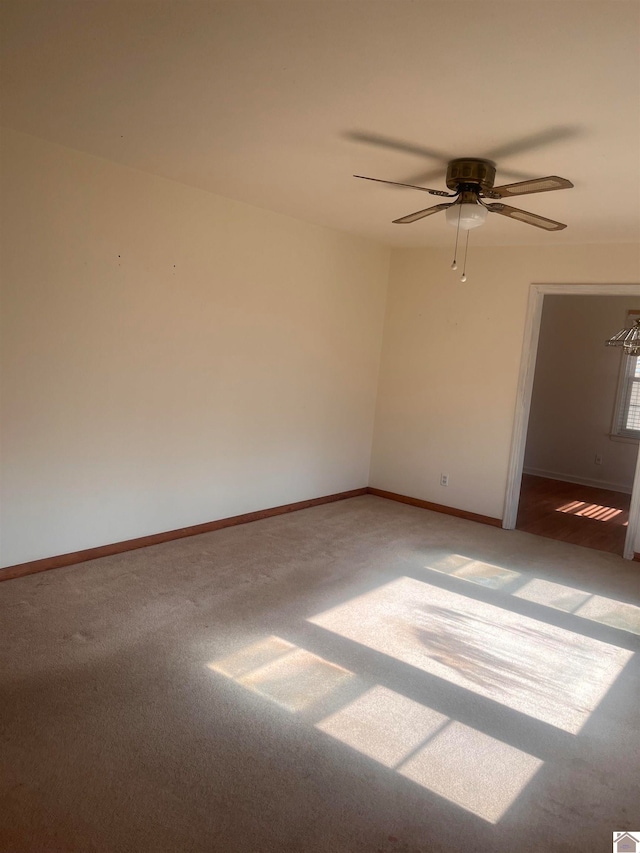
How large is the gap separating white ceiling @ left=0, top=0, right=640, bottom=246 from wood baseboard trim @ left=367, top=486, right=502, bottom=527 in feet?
9.12

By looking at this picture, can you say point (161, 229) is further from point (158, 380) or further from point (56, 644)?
point (56, 644)

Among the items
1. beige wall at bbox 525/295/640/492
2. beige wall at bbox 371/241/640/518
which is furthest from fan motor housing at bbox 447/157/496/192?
beige wall at bbox 525/295/640/492

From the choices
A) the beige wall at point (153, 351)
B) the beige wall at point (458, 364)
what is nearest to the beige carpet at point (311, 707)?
the beige wall at point (153, 351)

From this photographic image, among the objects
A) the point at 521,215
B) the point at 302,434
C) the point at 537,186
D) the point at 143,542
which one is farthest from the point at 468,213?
the point at 143,542

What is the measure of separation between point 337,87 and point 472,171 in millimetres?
974

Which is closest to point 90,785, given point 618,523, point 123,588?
point 123,588

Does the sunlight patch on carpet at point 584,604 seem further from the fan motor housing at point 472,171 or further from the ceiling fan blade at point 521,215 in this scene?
the fan motor housing at point 472,171

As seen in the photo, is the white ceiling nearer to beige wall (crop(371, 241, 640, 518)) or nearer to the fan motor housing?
the fan motor housing

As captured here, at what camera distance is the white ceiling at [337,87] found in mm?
1874

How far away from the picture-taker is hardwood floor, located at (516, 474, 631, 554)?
5.36 m

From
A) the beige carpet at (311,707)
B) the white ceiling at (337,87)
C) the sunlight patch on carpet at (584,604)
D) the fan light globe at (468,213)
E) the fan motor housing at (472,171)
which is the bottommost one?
the beige carpet at (311,707)

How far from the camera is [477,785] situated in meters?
2.19

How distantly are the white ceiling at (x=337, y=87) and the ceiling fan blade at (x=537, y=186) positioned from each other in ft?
0.68

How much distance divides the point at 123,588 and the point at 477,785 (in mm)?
2193
